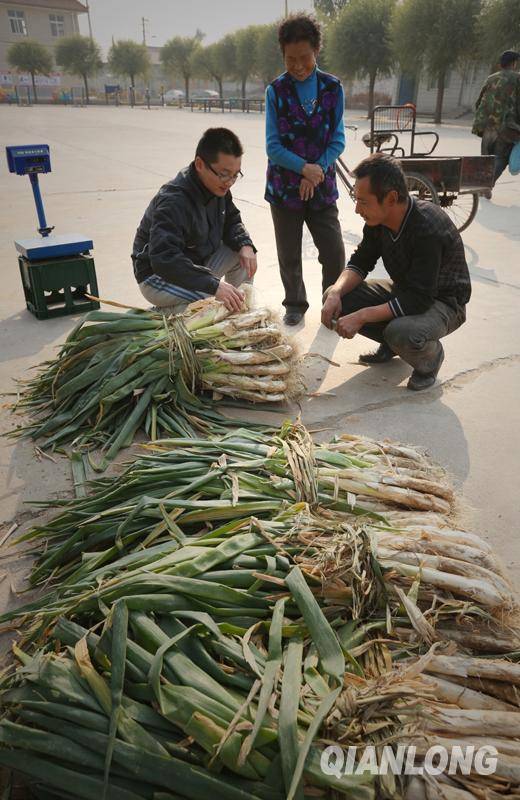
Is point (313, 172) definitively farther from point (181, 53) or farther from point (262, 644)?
point (181, 53)

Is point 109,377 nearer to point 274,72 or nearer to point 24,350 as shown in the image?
point 24,350

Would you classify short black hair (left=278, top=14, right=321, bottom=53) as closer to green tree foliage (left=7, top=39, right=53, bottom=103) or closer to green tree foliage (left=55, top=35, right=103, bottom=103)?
green tree foliage (left=7, top=39, right=53, bottom=103)

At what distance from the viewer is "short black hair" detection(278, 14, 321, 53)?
3.37 meters

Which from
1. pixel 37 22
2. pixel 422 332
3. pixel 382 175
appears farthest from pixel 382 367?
pixel 37 22

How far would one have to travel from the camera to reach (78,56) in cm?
5656

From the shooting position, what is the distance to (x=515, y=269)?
527 centimetres

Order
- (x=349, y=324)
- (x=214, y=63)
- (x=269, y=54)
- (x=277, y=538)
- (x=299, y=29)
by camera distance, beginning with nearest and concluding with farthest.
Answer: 1. (x=277, y=538)
2. (x=349, y=324)
3. (x=299, y=29)
4. (x=269, y=54)
5. (x=214, y=63)

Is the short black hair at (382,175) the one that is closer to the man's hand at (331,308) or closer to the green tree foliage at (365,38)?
the man's hand at (331,308)

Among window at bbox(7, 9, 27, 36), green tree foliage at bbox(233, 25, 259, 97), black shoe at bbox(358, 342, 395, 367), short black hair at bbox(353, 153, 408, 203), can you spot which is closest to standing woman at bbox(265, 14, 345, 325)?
black shoe at bbox(358, 342, 395, 367)

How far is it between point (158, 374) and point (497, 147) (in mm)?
7301

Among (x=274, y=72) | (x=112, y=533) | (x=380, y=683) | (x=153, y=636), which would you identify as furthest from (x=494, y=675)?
(x=274, y=72)

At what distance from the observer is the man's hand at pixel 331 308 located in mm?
3244

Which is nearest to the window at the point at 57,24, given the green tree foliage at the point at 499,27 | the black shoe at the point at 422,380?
the green tree foliage at the point at 499,27

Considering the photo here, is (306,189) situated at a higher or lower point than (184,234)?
higher
